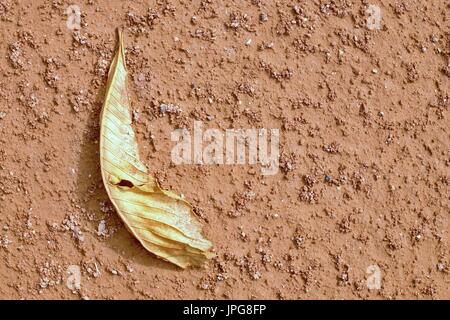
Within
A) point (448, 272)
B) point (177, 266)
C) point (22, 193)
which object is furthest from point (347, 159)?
point (22, 193)

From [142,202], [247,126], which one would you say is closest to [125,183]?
[142,202]

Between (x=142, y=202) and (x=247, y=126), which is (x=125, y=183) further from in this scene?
(x=247, y=126)

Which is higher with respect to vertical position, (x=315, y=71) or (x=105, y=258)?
(x=315, y=71)
